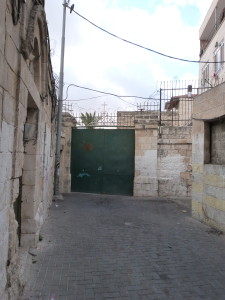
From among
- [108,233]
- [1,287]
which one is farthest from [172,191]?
[1,287]

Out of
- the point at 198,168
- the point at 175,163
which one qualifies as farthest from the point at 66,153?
the point at 198,168

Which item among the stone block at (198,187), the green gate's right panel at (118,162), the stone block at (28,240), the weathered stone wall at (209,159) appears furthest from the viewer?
the green gate's right panel at (118,162)

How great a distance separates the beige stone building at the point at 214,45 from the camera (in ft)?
42.0

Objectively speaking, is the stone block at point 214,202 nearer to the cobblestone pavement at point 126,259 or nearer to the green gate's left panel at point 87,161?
the cobblestone pavement at point 126,259

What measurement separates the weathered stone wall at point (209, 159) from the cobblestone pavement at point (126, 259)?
452 mm

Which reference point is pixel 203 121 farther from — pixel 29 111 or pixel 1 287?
pixel 1 287

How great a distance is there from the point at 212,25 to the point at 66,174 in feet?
41.4

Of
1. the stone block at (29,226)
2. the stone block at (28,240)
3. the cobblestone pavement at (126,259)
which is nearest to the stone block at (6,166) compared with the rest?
the cobblestone pavement at (126,259)

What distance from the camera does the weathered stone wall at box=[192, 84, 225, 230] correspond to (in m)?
6.25

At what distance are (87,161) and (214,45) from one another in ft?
30.2

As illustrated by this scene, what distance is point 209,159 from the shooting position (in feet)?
23.4

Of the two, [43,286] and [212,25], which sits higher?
[212,25]

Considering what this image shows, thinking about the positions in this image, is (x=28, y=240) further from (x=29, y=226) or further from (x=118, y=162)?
(x=118, y=162)

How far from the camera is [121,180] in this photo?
37.8ft
